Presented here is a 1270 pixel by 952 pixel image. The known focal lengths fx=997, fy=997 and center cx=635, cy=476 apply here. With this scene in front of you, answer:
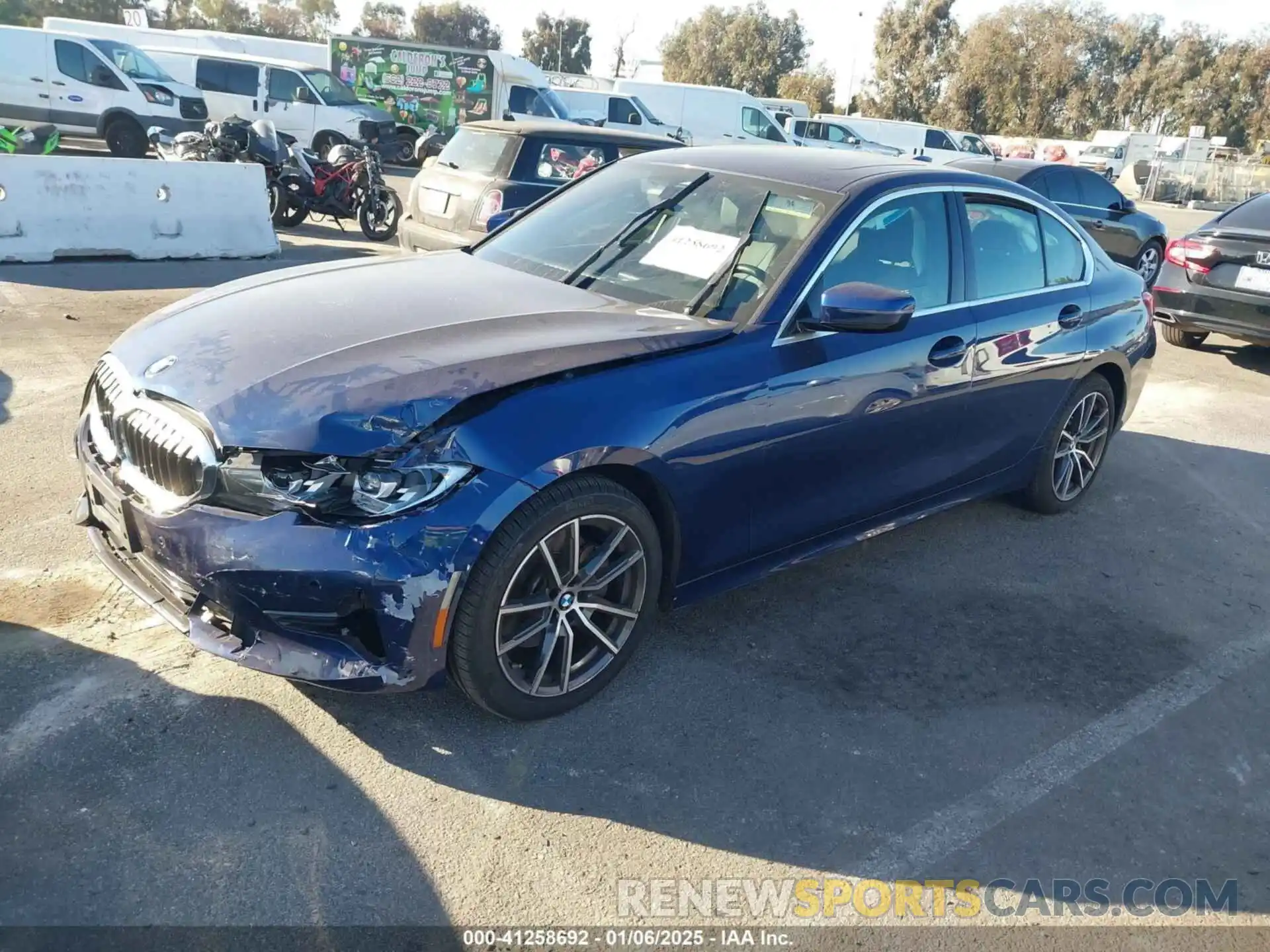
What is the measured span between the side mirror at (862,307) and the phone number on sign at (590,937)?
6.69 feet

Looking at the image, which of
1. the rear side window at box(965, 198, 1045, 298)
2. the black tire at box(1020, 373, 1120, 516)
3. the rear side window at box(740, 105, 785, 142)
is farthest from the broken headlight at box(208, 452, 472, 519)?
the rear side window at box(740, 105, 785, 142)

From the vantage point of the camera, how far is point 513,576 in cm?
290

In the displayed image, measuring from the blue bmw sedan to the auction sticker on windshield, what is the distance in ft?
0.05

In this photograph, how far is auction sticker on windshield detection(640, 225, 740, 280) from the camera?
378 cm

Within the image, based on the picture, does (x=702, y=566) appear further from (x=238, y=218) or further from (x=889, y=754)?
(x=238, y=218)

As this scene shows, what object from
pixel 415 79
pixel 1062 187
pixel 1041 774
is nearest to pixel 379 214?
pixel 1062 187

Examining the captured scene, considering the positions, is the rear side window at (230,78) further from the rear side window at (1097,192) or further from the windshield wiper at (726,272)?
the windshield wiper at (726,272)

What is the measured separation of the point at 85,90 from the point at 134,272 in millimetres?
10817

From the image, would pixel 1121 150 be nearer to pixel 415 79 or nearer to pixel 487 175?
pixel 415 79

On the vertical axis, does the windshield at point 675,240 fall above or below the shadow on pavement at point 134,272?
above

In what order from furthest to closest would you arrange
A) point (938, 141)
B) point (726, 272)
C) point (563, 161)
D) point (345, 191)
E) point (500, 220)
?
point (938, 141), point (345, 191), point (563, 161), point (500, 220), point (726, 272)

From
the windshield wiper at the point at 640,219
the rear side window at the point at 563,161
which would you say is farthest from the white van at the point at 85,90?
the windshield wiper at the point at 640,219

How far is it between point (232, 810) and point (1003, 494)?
13.6 ft

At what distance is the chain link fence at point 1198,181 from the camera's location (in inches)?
1347
